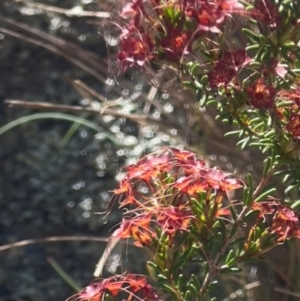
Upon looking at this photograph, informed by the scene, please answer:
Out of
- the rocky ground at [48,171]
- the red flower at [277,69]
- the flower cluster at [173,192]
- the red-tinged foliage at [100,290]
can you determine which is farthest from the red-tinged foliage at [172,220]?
the rocky ground at [48,171]

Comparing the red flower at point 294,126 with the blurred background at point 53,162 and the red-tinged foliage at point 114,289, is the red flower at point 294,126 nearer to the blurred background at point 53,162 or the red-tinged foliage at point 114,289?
the red-tinged foliage at point 114,289

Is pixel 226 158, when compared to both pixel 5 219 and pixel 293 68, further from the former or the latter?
pixel 5 219

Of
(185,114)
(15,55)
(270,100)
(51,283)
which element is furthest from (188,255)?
(15,55)

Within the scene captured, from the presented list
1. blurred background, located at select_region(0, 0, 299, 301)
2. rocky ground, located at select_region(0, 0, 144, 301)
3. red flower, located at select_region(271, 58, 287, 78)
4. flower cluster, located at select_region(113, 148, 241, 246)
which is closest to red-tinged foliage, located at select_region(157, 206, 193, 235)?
flower cluster, located at select_region(113, 148, 241, 246)

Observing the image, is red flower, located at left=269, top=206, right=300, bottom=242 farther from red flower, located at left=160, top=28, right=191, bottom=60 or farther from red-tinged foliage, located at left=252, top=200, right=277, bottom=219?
red flower, located at left=160, top=28, right=191, bottom=60

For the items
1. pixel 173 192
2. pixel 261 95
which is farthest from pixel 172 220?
pixel 261 95

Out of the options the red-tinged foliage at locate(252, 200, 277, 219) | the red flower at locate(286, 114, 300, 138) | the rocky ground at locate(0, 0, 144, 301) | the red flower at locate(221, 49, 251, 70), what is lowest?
the rocky ground at locate(0, 0, 144, 301)
